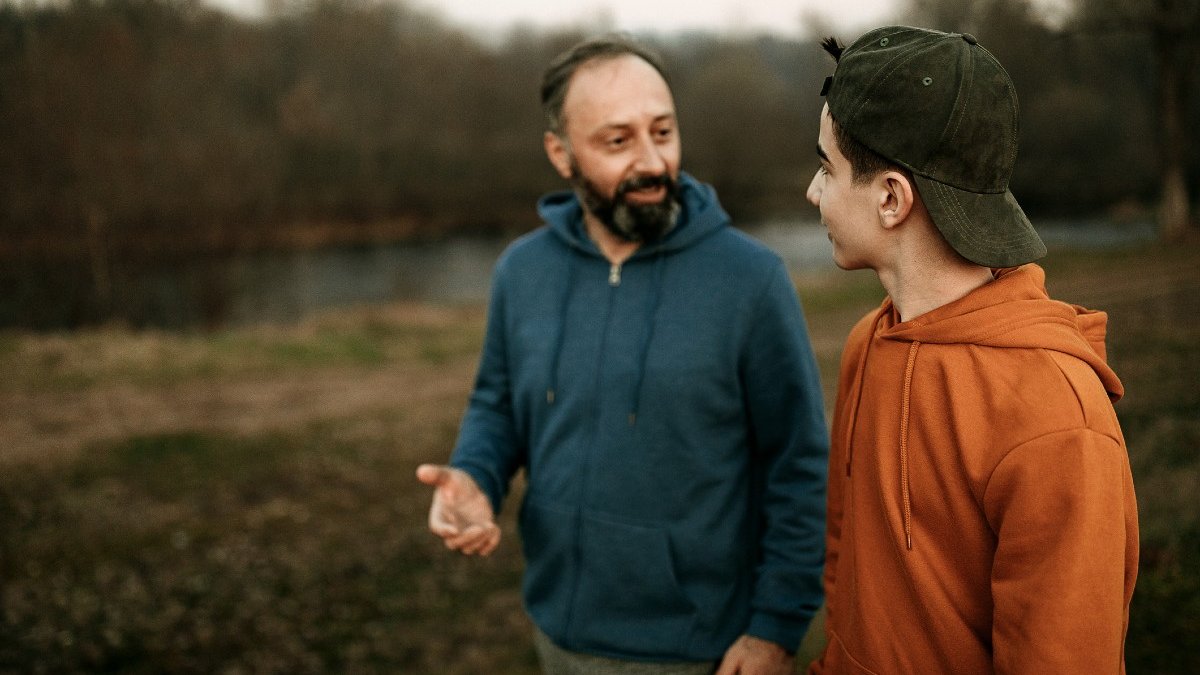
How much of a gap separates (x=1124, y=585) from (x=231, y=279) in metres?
22.3

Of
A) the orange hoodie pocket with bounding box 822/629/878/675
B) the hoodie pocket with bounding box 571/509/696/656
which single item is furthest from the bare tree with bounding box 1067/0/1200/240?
the orange hoodie pocket with bounding box 822/629/878/675

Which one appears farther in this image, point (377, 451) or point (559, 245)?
point (377, 451)

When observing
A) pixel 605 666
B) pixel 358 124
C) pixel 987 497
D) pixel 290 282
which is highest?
pixel 987 497

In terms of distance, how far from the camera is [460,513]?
2242 mm

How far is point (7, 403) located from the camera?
9859 millimetres

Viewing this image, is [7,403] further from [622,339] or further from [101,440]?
Result: [622,339]

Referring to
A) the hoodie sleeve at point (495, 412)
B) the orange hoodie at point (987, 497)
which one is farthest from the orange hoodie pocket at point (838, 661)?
the hoodie sleeve at point (495, 412)

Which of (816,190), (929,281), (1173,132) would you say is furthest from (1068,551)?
(1173,132)

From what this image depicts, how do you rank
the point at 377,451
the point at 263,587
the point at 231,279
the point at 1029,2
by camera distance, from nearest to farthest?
the point at 263,587
the point at 377,451
the point at 1029,2
the point at 231,279

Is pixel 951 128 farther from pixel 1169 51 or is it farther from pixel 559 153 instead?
pixel 1169 51

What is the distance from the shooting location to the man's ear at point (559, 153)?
8.11ft

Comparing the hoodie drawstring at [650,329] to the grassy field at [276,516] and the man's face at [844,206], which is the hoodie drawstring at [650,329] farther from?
the grassy field at [276,516]

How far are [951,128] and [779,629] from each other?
124 cm

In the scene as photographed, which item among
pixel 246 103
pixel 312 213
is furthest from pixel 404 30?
pixel 312 213
